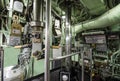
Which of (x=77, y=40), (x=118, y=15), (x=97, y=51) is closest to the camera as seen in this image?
(x=118, y=15)

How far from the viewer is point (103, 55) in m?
4.12

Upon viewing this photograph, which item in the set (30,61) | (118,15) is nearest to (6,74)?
(30,61)

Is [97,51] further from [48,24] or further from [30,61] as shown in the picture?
[48,24]

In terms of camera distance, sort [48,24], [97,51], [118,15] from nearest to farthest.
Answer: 1. [48,24]
2. [118,15]
3. [97,51]

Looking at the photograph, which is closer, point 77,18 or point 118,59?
point 118,59

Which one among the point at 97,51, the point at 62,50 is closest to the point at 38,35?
the point at 62,50

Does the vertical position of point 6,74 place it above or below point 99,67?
above

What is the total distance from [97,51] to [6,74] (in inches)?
119

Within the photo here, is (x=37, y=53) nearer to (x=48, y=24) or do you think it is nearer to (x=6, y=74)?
(x=48, y=24)

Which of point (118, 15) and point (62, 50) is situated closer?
point (118, 15)

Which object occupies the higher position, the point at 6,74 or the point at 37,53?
the point at 37,53

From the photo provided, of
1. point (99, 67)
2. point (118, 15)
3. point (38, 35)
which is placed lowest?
point (99, 67)

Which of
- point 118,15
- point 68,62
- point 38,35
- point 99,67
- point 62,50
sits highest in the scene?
point 118,15

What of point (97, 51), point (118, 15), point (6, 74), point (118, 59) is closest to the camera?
point (118, 15)
